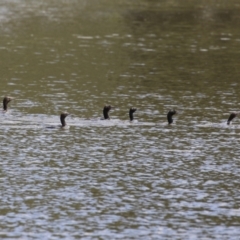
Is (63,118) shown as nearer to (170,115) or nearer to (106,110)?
(106,110)

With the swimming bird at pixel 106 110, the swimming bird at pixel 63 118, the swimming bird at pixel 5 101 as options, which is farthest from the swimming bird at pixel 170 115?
the swimming bird at pixel 5 101

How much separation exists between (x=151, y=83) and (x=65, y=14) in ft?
187

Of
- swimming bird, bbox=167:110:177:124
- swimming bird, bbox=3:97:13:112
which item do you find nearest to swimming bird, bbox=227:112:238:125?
swimming bird, bbox=167:110:177:124

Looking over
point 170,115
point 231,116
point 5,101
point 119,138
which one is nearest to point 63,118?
point 119,138

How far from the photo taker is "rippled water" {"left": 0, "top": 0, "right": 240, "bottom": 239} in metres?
33.8

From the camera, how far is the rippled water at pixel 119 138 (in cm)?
3381

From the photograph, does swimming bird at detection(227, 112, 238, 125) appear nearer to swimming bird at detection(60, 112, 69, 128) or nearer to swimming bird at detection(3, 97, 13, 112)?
swimming bird at detection(60, 112, 69, 128)

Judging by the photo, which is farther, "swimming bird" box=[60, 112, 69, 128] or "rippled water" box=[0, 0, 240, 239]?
"swimming bird" box=[60, 112, 69, 128]

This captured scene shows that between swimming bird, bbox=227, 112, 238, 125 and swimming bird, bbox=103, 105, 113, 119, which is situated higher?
swimming bird, bbox=103, 105, 113, 119

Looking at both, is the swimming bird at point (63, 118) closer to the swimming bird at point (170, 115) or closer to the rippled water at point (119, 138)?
the rippled water at point (119, 138)

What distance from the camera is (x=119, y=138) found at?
1885 inches

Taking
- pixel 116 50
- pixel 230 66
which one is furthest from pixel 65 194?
pixel 116 50

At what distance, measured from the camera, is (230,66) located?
77.3 m

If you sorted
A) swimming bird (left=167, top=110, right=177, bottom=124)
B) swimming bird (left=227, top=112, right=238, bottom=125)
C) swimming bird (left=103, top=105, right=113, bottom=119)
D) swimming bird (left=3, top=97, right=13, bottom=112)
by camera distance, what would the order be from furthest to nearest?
swimming bird (left=3, top=97, right=13, bottom=112) < swimming bird (left=103, top=105, right=113, bottom=119) < swimming bird (left=227, top=112, right=238, bottom=125) < swimming bird (left=167, top=110, right=177, bottom=124)
